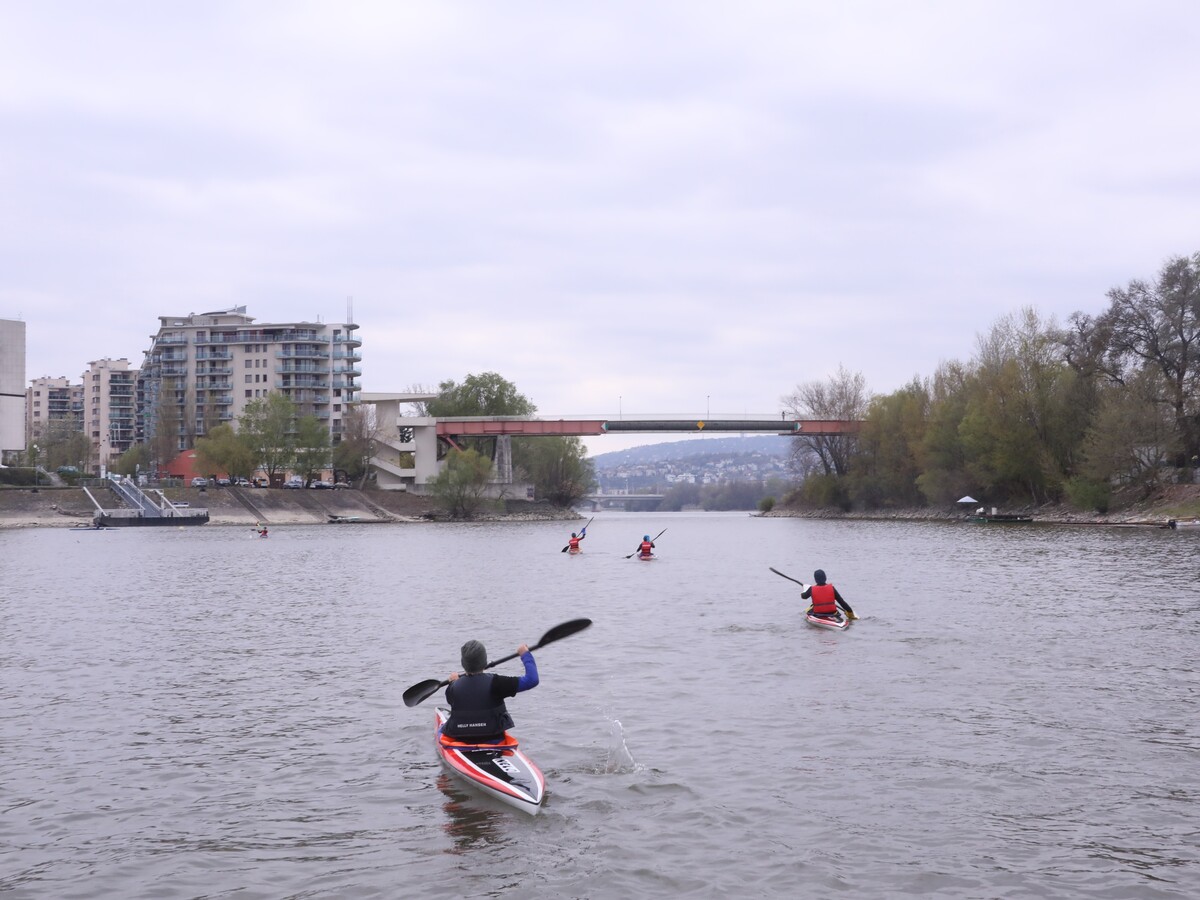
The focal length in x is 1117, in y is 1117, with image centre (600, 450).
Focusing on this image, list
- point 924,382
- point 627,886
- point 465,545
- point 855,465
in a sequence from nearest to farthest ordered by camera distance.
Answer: point 627,886, point 465,545, point 924,382, point 855,465

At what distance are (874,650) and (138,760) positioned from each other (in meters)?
14.5

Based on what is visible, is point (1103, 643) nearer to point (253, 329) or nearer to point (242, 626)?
point (242, 626)

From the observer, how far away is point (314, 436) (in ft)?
415

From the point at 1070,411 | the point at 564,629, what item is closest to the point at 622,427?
the point at 1070,411

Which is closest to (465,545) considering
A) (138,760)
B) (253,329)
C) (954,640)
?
(954,640)

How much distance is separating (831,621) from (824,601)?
49cm

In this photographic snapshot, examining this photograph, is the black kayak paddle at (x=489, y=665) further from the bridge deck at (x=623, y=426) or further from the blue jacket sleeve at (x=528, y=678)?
the bridge deck at (x=623, y=426)

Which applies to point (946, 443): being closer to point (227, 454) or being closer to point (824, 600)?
point (824, 600)

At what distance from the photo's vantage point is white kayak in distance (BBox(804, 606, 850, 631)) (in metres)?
26.2

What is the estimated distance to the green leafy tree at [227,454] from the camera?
120 m

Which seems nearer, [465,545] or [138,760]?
[138,760]

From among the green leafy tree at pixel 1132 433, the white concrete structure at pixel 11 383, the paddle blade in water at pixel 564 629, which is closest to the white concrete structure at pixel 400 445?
the white concrete structure at pixel 11 383

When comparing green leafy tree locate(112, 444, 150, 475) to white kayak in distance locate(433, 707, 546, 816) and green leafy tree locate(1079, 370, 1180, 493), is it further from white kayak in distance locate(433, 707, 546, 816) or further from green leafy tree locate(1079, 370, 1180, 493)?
white kayak in distance locate(433, 707, 546, 816)

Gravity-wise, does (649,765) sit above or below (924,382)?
below
